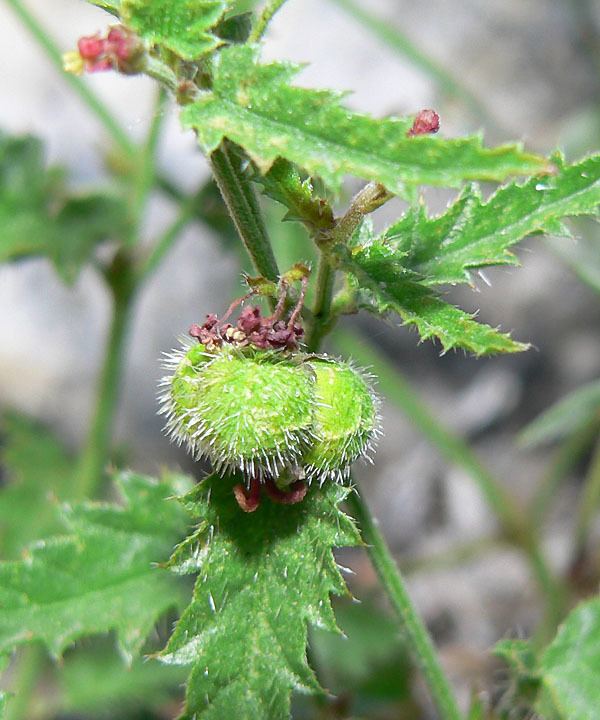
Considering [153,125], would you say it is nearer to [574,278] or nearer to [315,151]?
[315,151]

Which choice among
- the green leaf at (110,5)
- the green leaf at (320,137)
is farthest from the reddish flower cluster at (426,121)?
the green leaf at (110,5)

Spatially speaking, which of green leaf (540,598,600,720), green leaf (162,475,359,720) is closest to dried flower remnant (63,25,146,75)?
green leaf (162,475,359,720)

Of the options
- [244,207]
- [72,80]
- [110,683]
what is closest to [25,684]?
[110,683]

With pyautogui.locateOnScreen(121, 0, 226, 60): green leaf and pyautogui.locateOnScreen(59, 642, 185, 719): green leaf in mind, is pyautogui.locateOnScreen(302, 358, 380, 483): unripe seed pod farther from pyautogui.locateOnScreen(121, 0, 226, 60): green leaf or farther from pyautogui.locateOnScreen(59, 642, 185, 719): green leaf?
pyautogui.locateOnScreen(59, 642, 185, 719): green leaf

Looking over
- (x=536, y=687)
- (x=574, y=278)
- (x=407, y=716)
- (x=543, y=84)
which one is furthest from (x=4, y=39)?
(x=536, y=687)

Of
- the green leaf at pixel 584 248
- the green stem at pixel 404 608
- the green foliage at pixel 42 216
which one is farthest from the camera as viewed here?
the green leaf at pixel 584 248

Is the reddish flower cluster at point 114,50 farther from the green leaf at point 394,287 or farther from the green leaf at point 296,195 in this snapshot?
the green leaf at point 394,287

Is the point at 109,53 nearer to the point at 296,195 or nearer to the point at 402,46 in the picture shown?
the point at 296,195
